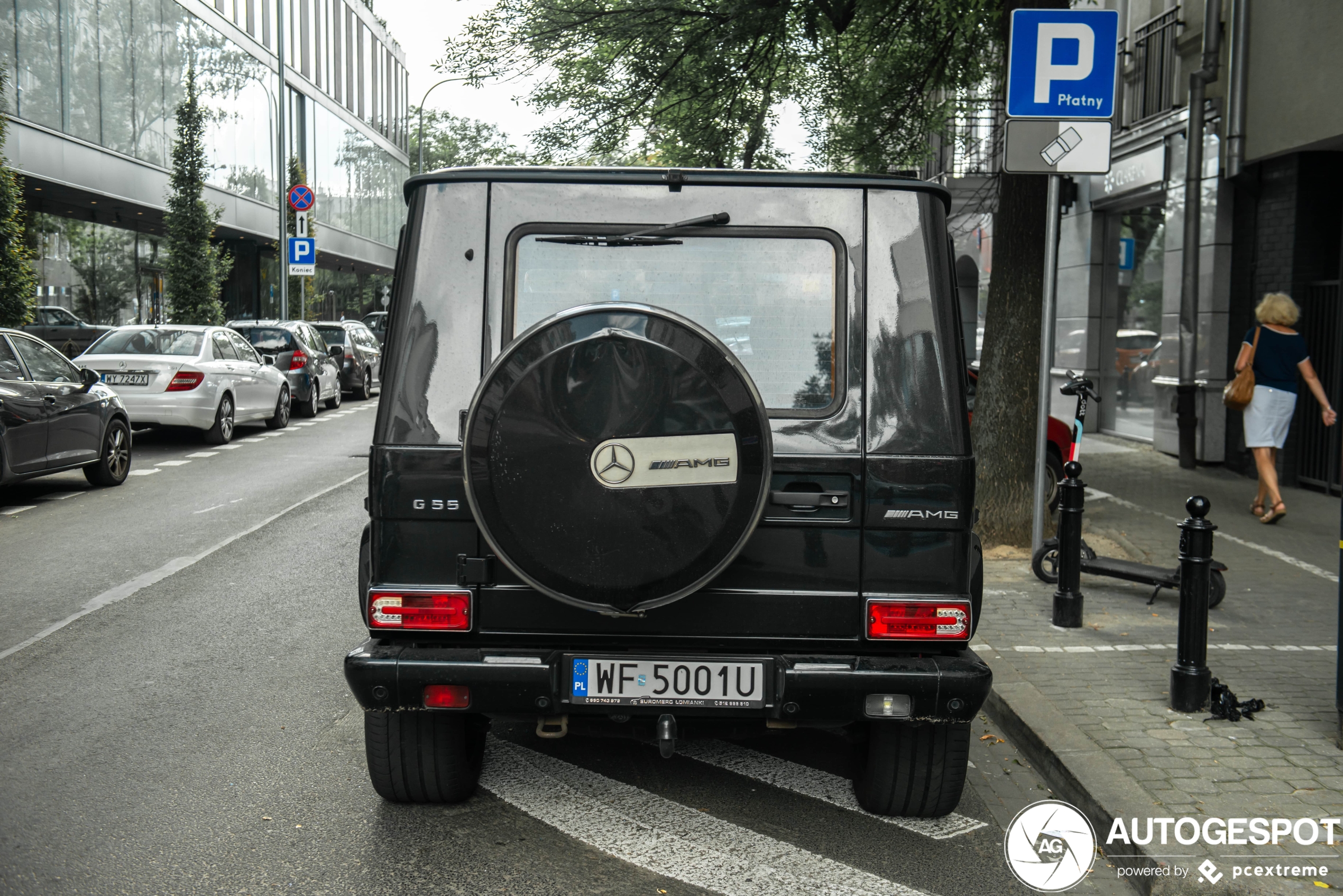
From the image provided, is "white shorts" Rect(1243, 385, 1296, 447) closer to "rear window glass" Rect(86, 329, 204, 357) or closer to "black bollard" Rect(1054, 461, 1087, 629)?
"black bollard" Rect(1054, 461, 1087, 629)

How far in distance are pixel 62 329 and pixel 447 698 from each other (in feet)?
84.2

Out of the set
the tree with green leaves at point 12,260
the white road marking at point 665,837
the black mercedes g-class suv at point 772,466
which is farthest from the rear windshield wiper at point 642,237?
the tree with green leaves at point 12,260

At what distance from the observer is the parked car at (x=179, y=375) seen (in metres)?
15.2

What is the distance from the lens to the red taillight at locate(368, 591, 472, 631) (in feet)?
12.1

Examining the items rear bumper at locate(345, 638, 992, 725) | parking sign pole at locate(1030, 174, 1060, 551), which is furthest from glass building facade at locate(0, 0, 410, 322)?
rear bumper at locate(345, 638, 992, 725)

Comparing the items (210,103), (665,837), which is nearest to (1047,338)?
(665,837)

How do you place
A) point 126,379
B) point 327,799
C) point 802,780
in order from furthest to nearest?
1. point 126,379
2. point 802,780
3. point 327,799

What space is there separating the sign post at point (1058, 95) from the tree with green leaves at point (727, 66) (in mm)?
3710

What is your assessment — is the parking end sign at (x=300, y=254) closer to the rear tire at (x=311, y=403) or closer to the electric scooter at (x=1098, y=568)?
the rear tire at (x=311, y=403)

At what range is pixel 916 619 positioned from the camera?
371cm

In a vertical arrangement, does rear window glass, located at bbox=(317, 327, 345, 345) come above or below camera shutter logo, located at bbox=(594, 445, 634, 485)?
above

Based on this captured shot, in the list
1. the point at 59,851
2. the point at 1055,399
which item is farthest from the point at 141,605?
the point at 1055,399

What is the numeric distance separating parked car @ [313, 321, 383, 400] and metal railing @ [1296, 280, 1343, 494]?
18.3 meters

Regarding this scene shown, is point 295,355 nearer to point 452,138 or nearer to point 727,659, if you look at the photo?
point 727,659
